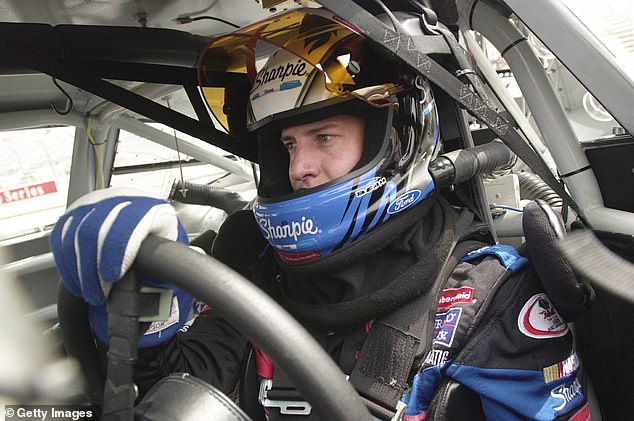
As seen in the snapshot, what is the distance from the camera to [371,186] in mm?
990

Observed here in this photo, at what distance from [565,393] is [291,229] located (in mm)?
542

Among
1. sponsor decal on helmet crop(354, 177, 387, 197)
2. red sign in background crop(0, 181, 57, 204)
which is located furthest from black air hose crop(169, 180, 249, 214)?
sponsor decal on helmet crop(354, 177, 387, 197)

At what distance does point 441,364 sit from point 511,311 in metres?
0.15

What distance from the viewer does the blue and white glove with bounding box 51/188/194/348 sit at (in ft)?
1.70

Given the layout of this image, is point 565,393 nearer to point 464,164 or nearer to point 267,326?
point 464,164

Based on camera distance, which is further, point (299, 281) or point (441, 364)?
point (299, 281)

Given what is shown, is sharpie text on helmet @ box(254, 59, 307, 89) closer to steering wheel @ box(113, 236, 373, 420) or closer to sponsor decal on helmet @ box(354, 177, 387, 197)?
sponsor decal on helmet @ box(354, 177, 387, 197)

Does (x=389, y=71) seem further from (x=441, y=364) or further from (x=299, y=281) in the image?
(x=441, y=364)

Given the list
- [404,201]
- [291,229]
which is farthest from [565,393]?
[291,229]

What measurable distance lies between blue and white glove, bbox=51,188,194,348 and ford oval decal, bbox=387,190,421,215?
50 centimetres

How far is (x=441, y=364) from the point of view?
0.91 m

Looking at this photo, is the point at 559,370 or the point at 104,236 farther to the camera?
the point at 559,370

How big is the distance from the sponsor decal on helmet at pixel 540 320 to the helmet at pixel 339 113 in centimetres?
28

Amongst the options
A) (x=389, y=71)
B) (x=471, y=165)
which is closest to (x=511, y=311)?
(x=471, y=165)
